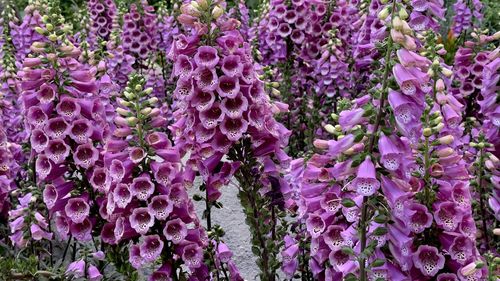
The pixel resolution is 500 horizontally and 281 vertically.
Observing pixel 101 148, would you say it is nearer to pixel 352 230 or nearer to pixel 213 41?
pixel 213 41

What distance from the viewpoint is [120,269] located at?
144 inches

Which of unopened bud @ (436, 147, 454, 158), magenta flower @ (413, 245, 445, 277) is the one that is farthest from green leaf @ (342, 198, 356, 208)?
unopened bud @ (436, 147, 454, 158)

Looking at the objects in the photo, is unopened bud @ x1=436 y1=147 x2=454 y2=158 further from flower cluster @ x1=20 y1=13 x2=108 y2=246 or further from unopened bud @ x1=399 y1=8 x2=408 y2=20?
flower cluster @ x1=20 y1=13 x2=108 y2=246

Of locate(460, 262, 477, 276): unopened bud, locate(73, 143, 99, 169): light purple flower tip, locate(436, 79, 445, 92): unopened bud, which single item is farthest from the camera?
locate(436, 79, 445, 92): unopened bud

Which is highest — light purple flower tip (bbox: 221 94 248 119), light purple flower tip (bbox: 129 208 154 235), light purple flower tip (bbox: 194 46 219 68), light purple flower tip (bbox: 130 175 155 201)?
light purple flower tip (bbox: 194 46 219 68)

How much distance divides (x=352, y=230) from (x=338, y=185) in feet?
0.94

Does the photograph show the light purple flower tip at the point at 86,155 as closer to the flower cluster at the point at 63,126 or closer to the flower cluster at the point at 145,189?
the flower cluster at the point at 63,126

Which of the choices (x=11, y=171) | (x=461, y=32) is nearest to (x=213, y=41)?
(x=11, y=171)

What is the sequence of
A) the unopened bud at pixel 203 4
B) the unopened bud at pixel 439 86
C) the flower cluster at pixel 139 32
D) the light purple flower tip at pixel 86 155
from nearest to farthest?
1. the unopened bud at pixel 203 4
2. the light purple flower tip at pixel 86 155
3. the unopened bud at pixel 439 86
4. the flower cluster at pixel 139 32

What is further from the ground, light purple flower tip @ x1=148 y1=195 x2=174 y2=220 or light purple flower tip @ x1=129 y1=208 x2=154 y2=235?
light purple flower tip @ x1=148 y1=195 x2=174 y2=220

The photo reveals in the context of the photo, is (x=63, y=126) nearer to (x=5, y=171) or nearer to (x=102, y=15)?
(x=5, y=171)

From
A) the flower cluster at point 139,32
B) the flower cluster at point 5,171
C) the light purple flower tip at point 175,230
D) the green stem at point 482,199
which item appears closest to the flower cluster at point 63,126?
the light purple flower tip at point 175,230

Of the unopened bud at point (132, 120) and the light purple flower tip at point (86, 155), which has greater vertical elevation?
the unopened bud at point (132, 120)

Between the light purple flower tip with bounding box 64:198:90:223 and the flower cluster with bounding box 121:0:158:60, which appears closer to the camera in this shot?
the light purple flower tip with bounding box 64:198:90:223
